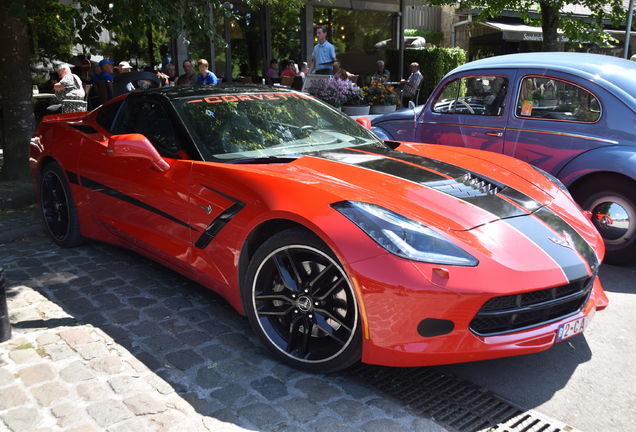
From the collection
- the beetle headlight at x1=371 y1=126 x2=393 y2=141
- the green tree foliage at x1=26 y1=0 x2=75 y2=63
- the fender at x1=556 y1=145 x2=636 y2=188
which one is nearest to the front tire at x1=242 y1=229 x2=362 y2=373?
the fender at x1=556 y1=145 x2=636 y2=188

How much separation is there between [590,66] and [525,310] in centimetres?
335

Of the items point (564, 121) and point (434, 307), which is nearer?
point (434, 307)

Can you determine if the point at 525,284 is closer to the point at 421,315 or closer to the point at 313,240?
the point at 421,315

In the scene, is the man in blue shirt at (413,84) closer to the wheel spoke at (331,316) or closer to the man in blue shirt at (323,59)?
the man in blue shirt at (323,59)

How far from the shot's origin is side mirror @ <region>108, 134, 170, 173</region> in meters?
3.40

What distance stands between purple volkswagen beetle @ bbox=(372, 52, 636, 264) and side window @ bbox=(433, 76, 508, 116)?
0.03ft

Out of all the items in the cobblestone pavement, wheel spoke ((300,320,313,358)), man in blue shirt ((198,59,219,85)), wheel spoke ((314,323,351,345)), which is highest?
man in blue shirt ((198,59,219,85))

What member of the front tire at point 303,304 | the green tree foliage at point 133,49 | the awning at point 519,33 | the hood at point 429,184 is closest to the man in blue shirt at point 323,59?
the green tree foliage at point 133,49

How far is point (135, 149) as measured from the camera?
3.42 meters

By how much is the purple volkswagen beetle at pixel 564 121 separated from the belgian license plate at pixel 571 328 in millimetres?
2139

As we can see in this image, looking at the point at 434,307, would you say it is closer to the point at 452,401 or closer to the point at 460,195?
the point at 452,401

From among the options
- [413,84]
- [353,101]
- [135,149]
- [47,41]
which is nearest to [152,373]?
[135,149]

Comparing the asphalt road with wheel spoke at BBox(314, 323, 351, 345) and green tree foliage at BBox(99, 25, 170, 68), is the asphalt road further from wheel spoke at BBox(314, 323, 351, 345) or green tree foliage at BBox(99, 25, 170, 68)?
green tree foliage at BBox(99, 25, 170, 68)

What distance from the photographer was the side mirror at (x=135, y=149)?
11.1ft
